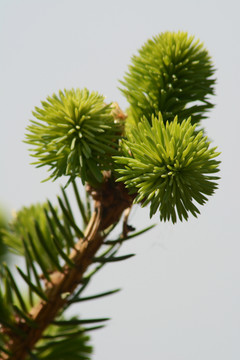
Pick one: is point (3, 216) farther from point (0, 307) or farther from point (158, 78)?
point (158, 78)

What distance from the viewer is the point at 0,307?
817mm

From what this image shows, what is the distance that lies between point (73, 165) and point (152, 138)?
0.13 metres

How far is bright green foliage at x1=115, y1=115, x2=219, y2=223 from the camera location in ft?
1.85

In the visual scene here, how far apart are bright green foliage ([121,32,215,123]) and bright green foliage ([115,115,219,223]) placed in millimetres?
118

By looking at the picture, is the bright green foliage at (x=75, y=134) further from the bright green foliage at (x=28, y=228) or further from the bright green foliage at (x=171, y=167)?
the bright green foliage at (x=28, y=228)

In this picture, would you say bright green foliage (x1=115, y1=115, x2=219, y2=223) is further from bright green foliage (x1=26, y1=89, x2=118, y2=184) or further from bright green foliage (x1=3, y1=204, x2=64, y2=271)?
bright green foliage (x1=3, y1=204, x2=64, y2=271)

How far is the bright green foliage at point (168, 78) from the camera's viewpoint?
0.70 meters

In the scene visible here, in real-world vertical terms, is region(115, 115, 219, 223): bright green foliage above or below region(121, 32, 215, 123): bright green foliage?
below

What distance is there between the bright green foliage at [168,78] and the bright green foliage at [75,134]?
7 cm

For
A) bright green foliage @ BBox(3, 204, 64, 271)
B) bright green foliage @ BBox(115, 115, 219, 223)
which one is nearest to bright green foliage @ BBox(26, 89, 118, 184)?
bright green foliage @ BBox(115, 115, 219, 223)

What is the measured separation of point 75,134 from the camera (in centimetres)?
65

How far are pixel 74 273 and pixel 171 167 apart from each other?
0.31 metres

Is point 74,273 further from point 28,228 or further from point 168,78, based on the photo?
point 168,78

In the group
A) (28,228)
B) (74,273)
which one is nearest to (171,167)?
(74,273)
